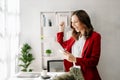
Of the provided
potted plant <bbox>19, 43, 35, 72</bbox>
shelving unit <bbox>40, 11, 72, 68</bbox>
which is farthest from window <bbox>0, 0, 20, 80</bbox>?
shelving unit <bbox>40, 11, 72, 68</bbox>

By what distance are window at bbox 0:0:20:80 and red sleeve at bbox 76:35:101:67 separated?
5.61ft

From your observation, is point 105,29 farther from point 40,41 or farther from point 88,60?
point 88,60

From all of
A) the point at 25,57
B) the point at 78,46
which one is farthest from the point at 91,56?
the point at 25,57

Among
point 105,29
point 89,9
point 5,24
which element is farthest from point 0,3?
point 105,29

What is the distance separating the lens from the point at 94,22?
16.4 ft

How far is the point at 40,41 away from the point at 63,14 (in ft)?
2.46

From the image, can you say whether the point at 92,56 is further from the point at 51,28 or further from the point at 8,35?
the point at 51,28

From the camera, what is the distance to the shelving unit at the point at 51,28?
4.99 metres

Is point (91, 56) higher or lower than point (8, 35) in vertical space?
lower

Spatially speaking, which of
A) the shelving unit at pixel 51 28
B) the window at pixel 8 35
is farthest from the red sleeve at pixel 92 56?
the shelving unit at pixel 51 28

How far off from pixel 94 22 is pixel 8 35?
1.86 metres

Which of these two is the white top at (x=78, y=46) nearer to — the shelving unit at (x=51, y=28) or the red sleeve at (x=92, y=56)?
the red sleeve at (x=92, y=56)

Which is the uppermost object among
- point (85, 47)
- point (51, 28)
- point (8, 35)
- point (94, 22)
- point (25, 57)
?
point (94, 22)

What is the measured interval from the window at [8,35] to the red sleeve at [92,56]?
67.4 inches
